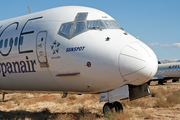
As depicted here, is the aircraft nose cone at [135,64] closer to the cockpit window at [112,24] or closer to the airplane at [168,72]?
the cockpit window at [112,24]

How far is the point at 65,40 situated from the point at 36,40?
4.44 ft

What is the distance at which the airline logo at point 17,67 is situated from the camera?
30.0 ft

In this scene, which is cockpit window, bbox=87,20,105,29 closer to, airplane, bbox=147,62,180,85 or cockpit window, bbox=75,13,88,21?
cockpit window, bbox=75,13,88,21

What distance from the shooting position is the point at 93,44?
7.88 m

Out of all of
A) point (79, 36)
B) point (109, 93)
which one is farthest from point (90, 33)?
point (109, 93)

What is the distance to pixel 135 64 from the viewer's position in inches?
289

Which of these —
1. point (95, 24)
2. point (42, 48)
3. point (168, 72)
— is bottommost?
point (42, 48)

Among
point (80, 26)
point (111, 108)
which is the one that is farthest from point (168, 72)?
point (80, 26)

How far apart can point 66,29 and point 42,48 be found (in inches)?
45.2

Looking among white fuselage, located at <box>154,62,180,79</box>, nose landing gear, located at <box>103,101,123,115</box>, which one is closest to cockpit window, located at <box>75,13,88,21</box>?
nose landing gear, located at <box>103,101,123,115</box>

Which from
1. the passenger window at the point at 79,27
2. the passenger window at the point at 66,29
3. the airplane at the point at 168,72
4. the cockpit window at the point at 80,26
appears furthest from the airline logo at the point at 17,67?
the airplane at the point at 168,72

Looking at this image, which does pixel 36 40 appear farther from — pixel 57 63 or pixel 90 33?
pixel 90 33

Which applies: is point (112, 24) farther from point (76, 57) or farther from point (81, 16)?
point (76, 57)

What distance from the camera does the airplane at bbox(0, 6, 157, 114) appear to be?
757cm
